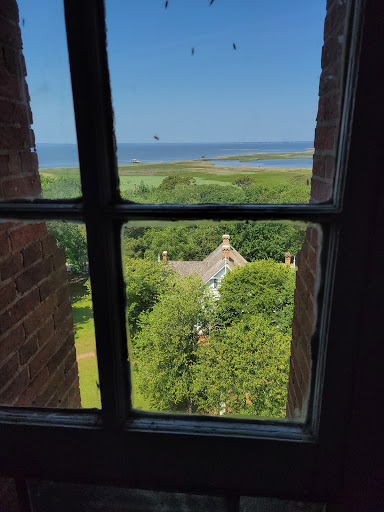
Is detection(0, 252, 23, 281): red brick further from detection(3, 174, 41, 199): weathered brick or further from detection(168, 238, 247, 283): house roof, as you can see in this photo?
detection(168, 238, 247, 283): house roof

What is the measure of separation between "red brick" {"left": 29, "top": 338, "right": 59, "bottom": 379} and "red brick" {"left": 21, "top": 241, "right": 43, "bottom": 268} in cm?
26

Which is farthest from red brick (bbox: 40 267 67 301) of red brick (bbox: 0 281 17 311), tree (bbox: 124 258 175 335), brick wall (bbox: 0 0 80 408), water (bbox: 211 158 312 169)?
water (bbox: 211 158 312 169)

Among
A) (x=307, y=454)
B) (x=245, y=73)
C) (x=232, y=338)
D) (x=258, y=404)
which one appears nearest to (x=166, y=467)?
(x=307, y=454)

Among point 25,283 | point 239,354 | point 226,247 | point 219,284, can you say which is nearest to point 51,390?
point 25,283

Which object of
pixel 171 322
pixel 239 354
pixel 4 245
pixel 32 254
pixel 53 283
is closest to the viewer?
pixel 4 245

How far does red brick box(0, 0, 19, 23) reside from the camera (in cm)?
64

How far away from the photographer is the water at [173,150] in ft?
1.93

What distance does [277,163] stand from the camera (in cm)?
68

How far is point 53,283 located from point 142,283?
409mm

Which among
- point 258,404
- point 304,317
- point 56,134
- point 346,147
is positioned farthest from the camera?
point 258,404

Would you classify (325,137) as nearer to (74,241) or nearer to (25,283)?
(74,241)

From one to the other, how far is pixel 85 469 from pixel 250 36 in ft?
2.85

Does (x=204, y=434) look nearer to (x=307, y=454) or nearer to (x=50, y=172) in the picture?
(x=307, y=454)

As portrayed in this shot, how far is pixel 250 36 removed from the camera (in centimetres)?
59
